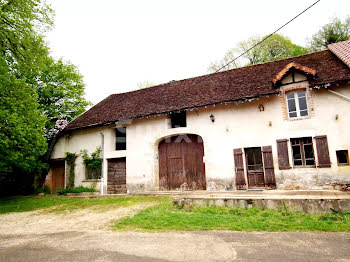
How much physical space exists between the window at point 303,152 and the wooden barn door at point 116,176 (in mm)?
9574

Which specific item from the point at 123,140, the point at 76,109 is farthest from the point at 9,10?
the point at 76,109

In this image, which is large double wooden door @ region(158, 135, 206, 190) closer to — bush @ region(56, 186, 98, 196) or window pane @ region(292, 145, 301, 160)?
window pane @ region(292, 145, 301, 160)

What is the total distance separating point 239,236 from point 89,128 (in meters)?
12.9

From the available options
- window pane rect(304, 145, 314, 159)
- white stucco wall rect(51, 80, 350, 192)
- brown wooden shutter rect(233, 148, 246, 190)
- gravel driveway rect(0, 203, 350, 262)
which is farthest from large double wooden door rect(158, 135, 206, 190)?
gravel driveway rect(0, 203, 350, 262)

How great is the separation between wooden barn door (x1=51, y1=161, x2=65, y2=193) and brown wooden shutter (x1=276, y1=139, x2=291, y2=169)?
47.3 feet

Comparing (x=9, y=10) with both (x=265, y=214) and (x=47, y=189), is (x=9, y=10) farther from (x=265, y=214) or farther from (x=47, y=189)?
(x=265, y=214)

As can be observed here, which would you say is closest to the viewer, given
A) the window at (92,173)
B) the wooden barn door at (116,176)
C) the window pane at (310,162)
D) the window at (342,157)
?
the window at (342,157)

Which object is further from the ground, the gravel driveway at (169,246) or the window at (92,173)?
the window at (92,173)

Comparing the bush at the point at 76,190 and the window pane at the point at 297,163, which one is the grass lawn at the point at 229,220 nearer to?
the window pane at the point at 297,163

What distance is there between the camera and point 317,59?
472 inches

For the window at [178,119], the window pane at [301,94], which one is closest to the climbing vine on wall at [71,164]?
the window at [178,119]

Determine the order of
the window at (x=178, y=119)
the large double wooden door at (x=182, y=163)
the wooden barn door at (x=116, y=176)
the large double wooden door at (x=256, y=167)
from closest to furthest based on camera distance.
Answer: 1. the large double wooden door at (x=256, y=167)
2. the large double wooden door at (x=182, y=163)
3. the window at (x=178, y=119)
4. the wooden barn door at (x=116, y=176)

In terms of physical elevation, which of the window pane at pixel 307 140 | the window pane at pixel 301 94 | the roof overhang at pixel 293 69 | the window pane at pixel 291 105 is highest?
the roof overhang at pixel 293 69

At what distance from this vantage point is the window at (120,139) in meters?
14.7
